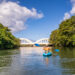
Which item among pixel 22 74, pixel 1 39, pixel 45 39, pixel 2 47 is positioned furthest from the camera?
A: pixel 45 39

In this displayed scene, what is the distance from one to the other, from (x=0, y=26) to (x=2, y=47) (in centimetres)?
1113

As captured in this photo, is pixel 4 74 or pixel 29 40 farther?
pixel 29 40

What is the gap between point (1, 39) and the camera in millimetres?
57406

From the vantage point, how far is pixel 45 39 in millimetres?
140875

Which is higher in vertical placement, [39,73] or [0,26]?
[0,26]

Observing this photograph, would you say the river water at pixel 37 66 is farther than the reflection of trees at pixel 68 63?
No

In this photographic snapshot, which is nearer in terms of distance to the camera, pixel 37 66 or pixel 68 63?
pixel 37 66

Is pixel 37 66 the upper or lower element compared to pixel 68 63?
lower

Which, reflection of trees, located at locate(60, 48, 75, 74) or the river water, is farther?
reflection of trees, located at locate(60, 48, 75, 74)

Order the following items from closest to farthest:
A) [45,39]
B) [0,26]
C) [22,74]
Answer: [22,74], [0,26], [45,39]

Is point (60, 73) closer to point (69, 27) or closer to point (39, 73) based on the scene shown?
point (39, 73)

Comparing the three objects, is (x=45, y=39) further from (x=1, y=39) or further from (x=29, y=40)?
(x=1, y=39)

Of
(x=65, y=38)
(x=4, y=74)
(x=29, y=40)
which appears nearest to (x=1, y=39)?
(x=65, y=38)

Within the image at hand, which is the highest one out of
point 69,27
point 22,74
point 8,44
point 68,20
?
point 68,20
